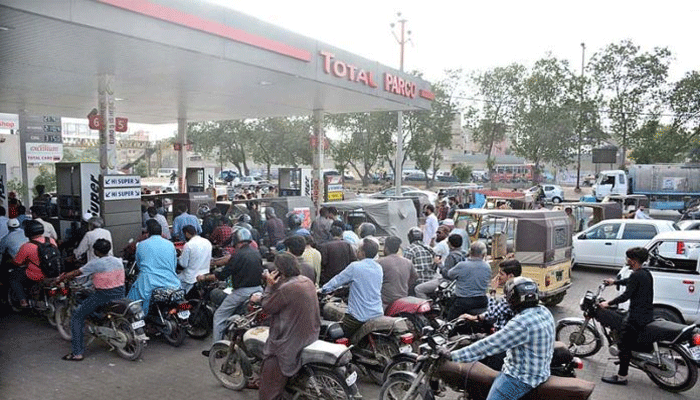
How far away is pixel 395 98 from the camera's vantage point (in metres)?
16.3

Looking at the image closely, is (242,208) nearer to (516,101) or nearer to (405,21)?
(405,21)

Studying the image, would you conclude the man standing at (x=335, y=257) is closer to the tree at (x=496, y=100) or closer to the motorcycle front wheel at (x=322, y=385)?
the motorcycle front wheel at (x=322, y=385)

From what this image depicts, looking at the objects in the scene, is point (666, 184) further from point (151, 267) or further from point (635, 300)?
point (151, 267)

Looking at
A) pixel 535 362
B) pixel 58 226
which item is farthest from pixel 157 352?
pixel 58 226

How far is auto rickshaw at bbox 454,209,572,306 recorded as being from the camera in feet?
29.1

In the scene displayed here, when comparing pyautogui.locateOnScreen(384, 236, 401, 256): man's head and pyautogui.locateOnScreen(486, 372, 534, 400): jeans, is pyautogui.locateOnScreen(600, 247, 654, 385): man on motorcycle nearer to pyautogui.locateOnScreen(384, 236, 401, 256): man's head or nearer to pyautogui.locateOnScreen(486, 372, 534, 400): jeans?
pyautogui.locateOnScreen(384, 236, 401, 256): man's head

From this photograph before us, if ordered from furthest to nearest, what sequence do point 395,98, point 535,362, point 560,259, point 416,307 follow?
point 395,98, point 560,259, point 416,307, point 535,362

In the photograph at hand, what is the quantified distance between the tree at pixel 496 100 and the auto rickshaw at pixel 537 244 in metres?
32.6

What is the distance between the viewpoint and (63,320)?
24.5 ft

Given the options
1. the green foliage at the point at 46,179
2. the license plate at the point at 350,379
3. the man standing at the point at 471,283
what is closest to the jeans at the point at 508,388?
the license plate at the point at 350,379

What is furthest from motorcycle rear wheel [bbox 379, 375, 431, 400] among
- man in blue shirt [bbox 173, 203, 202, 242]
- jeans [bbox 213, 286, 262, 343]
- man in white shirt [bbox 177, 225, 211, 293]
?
man in blue shirt [bbox 173, 203, 202, 242]

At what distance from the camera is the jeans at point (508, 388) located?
3709 mm

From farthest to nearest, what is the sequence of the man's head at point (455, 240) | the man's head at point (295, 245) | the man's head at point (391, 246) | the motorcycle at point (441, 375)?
the man's head at point (455, 240), the man's head at point (391, 246), the man's head at point (295, 245), the motorcycle at point (441, 375)

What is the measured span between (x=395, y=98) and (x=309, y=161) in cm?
2768
